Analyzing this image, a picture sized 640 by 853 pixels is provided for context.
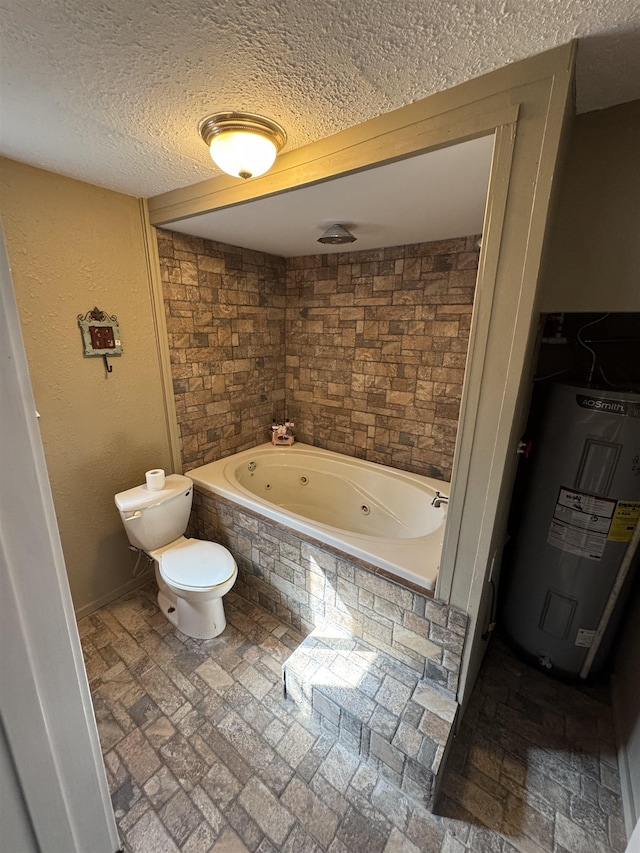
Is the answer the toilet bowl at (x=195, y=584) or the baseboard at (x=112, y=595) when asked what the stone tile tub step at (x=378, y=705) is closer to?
the toilet bowl at (x=195, y=584)

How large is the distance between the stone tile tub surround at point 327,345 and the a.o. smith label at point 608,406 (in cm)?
85

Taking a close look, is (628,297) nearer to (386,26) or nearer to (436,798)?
(386,26)

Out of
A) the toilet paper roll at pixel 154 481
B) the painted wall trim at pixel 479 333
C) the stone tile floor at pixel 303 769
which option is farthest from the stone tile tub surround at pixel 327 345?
the stone tile floor at pixel 303 769

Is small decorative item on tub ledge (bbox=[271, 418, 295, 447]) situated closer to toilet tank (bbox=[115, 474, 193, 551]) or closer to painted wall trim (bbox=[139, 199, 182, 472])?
painted wall trim (bbox=[139, 199, 182, 472])

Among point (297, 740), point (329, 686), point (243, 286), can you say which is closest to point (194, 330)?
point (243, 286)

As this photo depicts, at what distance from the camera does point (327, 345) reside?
2797 mm

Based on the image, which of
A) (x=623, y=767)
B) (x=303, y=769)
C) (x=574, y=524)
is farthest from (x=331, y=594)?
(x=623, y=767)

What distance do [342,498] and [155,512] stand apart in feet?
4.45

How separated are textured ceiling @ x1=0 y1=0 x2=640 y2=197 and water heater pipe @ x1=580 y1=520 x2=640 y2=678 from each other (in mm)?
1608

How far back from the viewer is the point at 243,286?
102 inches

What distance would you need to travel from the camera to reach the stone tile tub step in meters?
1.28

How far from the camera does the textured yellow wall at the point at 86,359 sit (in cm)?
162

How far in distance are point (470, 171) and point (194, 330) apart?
5.77 ft

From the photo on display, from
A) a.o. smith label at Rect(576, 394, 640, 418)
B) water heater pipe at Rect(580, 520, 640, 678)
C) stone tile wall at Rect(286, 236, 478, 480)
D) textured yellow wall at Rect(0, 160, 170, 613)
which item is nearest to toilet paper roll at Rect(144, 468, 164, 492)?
textured yellow wall at Rect(0, 160, 170, 613)
